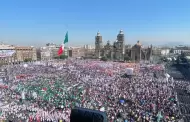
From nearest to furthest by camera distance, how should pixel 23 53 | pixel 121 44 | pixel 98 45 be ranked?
pixel 23 53 → pixel 121 44 → pixel 98 45

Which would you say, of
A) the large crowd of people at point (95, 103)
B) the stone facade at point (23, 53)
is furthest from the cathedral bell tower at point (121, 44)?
the large crowd of people at point (95, 103)

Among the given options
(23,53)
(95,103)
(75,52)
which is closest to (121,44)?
(75,52)

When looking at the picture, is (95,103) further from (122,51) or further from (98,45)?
(98,45)

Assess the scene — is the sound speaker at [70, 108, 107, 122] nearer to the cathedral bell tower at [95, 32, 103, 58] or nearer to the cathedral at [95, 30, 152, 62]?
the cathedral at [95, 30, 152, 62]

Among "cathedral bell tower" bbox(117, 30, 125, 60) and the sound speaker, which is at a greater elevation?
"cathedral bell tower" bbox(117, 30, 125, 60)

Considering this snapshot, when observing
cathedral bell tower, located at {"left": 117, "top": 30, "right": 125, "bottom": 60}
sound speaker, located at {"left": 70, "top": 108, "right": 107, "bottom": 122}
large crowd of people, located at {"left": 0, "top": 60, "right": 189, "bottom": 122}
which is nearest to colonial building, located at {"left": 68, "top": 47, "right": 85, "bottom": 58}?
cathedral bell tower, located at {"left": 117, "top": 30, "right": 125, "bottom": 60}

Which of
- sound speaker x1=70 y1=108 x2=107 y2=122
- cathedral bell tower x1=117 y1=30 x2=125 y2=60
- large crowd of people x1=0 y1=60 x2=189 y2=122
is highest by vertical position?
cathedral bell tower x1=117 y1=30 x2=125 y2=60

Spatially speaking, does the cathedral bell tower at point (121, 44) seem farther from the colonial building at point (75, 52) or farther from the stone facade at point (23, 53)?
the stone facade at point (23, 53)

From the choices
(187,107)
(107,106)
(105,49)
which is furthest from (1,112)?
(105,49)
